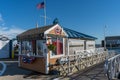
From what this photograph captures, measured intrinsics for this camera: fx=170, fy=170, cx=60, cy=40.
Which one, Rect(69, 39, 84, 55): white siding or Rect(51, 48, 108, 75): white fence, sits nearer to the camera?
Rect(51, 48, 108, 75): white fence

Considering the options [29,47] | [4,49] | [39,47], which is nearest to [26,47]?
Answer: [29,47]


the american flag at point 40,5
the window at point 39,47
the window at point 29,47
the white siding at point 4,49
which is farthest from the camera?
the white siding at point 4,49

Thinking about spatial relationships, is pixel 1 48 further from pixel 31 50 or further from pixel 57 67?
pixel 57 67

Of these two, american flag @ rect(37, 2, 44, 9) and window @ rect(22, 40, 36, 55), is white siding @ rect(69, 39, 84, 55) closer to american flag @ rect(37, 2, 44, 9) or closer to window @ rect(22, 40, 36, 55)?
american flag @ rect(37, 2, 44, 9)

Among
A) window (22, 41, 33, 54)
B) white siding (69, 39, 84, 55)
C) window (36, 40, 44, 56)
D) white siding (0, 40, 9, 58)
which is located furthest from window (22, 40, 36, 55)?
white siding (0, 40, 9, 58)

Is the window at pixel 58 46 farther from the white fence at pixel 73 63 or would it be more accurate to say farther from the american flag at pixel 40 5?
the american flag at pixel 40 5

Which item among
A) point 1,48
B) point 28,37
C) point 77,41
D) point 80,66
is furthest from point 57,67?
point 1,48

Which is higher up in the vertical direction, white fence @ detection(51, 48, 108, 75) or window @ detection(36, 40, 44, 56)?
window @ detection(36, 40, 44, 56)

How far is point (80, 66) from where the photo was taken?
37.9 feet

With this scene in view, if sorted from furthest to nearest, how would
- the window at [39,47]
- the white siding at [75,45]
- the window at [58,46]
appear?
the white siding at [75,45] < the window at [58,46] < the window at [39,47]

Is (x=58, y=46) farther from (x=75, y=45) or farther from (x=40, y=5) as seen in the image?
(x=40, y=5)

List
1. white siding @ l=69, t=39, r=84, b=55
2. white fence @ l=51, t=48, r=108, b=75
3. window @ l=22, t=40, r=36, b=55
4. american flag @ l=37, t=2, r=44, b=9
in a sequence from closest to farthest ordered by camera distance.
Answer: white fence @ l=51, t=48, r=108, b=75 → window @ l=22, t=40, r=36, b=55 → american flag @ l=37, t=2, r=44, b=9 → white siding @ l=69, t=39, r=84, b=55

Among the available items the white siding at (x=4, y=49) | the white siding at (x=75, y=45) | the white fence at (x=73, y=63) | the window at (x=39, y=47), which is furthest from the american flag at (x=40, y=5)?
the white siding at (x=4, y=49)

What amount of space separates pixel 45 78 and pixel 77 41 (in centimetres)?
767
